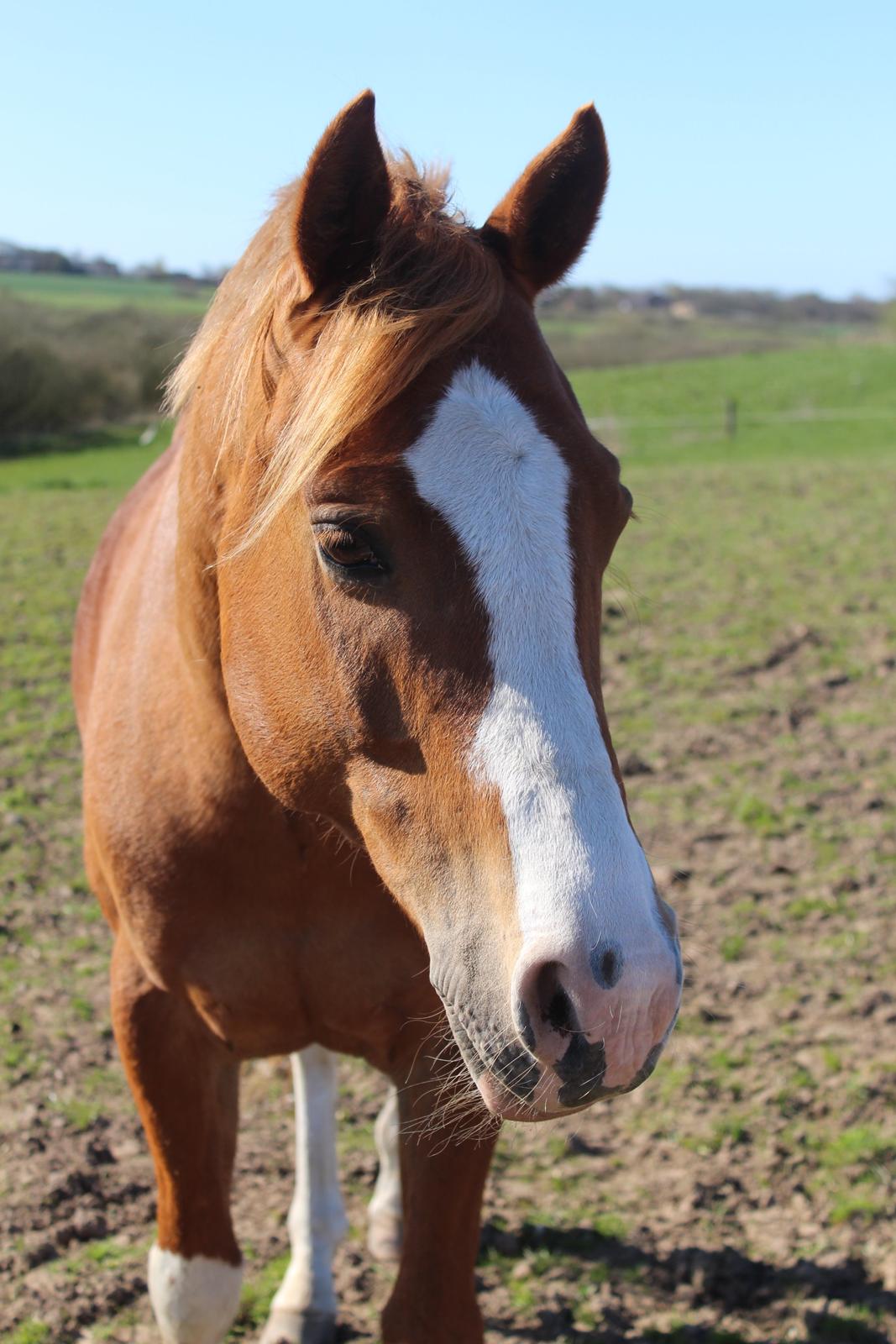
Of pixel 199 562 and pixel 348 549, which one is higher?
pixel 348 549

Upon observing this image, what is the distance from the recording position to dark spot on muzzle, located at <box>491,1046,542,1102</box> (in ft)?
5.50

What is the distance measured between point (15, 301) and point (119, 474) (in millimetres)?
10946

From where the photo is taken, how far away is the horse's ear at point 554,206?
85.9 inches

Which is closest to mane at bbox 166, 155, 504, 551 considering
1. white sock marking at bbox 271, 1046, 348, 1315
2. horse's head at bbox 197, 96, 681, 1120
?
horse's head at bbox 197, 96, 681, 1120

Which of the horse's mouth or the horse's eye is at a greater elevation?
the horse's eye

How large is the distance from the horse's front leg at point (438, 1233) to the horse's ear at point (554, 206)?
5.50ft

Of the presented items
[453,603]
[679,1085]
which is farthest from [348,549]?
[679,1085]

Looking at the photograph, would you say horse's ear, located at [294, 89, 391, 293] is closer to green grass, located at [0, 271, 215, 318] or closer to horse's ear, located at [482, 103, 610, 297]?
horse's ear, located at [482, 103, 610, 297]

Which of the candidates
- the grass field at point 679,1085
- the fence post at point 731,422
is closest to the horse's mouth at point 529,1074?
the grass field at point 679,1085

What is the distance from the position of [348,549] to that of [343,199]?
1.99ft

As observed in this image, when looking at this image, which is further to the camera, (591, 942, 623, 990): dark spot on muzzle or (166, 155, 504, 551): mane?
(166, 155, 504, 551): mane

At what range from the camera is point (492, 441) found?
1.81 m

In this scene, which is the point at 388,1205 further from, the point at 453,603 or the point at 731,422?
the point at 731,422

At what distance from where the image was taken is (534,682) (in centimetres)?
168
